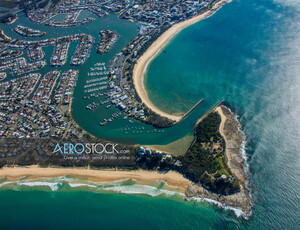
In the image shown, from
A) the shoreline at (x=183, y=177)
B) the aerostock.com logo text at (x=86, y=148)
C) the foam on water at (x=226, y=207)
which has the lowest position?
the foam on water at (x=226, y=207)

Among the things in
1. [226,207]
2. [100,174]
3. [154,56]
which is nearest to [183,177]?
[226,207]

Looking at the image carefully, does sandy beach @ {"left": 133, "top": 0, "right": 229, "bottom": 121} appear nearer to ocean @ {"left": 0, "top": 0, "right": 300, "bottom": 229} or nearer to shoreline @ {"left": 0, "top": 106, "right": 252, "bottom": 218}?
ocean @ {"left": 0, "top": 0, "right": 300, "bottom": 229}

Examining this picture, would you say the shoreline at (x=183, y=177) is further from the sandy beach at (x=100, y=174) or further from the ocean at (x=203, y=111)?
the ocean at (x=203, y=111)

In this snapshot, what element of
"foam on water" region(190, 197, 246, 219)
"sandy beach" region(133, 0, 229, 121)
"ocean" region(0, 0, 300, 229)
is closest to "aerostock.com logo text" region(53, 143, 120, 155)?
"ocean" region(0, 0, 300, 229)

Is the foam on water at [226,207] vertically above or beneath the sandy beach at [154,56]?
beneath

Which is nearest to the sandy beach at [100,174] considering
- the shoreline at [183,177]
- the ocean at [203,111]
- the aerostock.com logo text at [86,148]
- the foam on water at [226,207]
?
the shoreline at [183,177]

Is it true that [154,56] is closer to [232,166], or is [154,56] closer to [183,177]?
[183,177]
